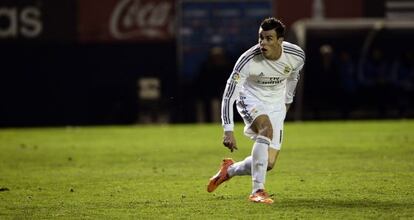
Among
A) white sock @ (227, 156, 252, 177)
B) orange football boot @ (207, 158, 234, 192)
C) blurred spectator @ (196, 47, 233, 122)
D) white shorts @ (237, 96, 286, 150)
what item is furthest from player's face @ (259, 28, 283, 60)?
blurred spectator @ (196, 47, 233, 122)

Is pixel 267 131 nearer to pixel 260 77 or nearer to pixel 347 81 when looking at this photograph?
pixel 260 77

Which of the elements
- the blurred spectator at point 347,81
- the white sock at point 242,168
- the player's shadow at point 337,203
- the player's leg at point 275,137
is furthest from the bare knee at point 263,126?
the blurred spectator at point 347,81

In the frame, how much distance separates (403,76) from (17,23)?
10659 mm

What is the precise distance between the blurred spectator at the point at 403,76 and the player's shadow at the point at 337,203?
60.3 feet

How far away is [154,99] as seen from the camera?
28.5 m

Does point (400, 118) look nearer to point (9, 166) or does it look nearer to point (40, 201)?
point (9, 166)

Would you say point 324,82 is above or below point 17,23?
below

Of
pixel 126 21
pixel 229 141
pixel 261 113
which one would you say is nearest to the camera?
pixel 229 141

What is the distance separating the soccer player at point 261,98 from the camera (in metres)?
9.86

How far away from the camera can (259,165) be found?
983 centimetres

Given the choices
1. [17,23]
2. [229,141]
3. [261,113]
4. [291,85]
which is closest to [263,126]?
[261,113]

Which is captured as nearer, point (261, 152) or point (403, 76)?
point (261, 152)

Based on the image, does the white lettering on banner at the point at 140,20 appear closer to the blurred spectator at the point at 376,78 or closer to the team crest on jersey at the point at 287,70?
the blurred spectator at the point at 376,78

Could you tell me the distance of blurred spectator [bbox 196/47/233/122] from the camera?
27.4 meters
